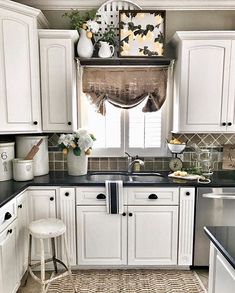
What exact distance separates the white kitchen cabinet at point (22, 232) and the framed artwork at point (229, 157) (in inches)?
83.9

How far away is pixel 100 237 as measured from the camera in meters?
2.41

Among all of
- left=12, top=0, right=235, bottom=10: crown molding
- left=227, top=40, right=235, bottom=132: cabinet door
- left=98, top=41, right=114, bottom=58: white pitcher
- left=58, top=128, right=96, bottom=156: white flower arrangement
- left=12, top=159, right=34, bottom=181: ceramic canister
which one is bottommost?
left=12, top=159, right=34, bottom=181: ceramic canister

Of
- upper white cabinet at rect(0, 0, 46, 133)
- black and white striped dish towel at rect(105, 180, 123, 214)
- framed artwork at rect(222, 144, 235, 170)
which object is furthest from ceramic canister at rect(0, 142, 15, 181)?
framed artwork at rect(222, 144, 235, 170)

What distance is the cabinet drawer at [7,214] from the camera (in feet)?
5.89

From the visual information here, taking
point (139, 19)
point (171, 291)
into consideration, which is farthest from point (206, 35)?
point (171, 291)

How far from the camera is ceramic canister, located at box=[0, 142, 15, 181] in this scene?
7.90ft

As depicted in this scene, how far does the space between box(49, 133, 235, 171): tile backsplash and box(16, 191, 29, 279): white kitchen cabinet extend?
2.20 feet

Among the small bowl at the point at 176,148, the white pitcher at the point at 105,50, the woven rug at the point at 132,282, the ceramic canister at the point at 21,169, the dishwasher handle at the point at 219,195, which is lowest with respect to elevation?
the woven rug at the point at 132,282

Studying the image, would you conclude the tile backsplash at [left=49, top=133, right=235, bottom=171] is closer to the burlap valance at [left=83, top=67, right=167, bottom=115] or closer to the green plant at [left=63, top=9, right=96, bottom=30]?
the burlap valance at [left=83, top=67, right=167, bottom=115]

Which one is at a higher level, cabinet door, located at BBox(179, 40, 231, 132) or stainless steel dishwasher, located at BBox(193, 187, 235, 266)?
cabinet door, located at BBox(179, 40, 231, 132)

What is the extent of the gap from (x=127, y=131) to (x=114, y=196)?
89cm

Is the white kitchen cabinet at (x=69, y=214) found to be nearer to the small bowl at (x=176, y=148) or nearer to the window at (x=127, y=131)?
the window at (x=127, y=131)

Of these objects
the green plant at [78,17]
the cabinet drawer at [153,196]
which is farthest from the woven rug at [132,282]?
the green plant at [78,17]

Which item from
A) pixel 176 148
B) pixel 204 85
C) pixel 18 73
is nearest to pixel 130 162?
pixel 176 148
